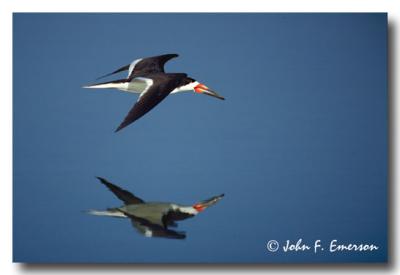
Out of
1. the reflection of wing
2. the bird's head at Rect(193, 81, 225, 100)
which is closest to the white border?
the reflection of wing

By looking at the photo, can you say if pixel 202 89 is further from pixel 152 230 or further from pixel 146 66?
pixel 152 230

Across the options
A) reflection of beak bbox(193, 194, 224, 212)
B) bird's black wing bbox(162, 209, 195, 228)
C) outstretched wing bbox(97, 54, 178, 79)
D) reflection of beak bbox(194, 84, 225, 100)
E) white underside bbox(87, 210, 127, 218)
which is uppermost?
outstretched wing bbox(97, 54, 178, 79)

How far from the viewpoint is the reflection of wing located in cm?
271

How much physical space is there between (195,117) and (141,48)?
43 cm

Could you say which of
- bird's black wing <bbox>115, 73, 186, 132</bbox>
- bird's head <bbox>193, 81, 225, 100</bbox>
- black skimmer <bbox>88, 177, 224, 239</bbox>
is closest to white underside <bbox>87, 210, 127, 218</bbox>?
black skimmer <bbox>88, 177, 224, 239</bbox>

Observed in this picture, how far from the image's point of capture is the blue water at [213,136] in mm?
2713

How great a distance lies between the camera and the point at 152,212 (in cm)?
272

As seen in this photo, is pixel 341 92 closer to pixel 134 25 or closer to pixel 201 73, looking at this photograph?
pixel 201 73

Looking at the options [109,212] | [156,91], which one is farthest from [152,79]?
[109,212]

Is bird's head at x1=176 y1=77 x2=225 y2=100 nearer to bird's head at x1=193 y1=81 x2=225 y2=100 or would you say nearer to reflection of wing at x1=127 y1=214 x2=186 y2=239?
bird's head at x1=193 y1=81 x2=225 y2=100

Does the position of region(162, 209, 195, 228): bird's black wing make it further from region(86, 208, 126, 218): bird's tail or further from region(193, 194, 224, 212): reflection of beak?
region(86, 208, 126, 218): bird's tail
